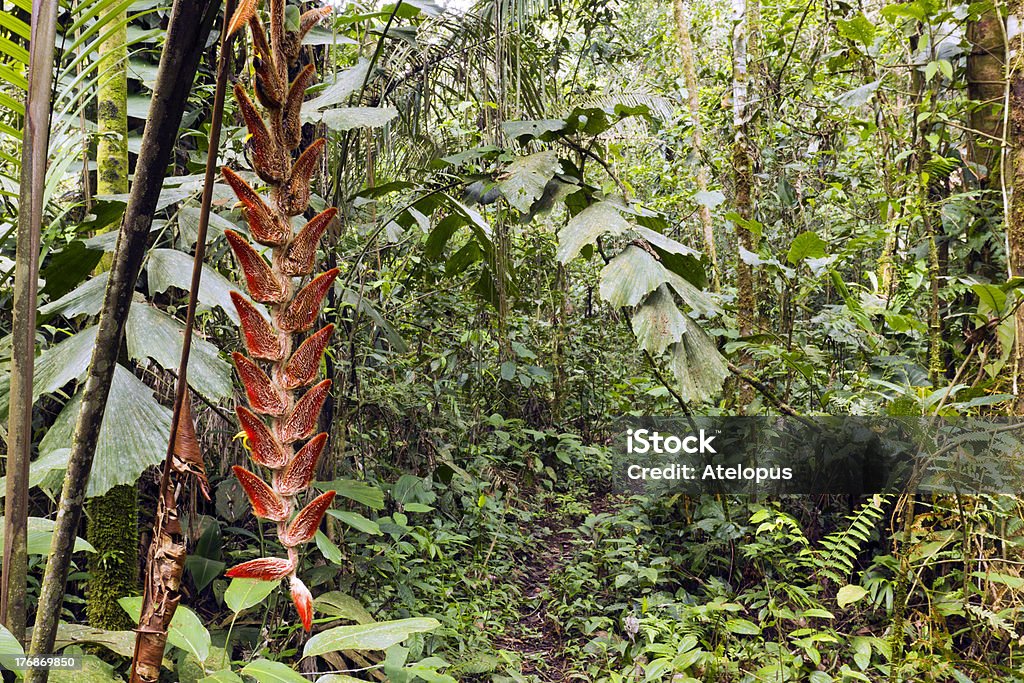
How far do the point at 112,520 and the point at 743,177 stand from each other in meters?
2.86

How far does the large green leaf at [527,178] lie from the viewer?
1.56m

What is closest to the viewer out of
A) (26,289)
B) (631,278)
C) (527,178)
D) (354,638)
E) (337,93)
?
(26,289)

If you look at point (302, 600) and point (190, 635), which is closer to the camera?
point (302, 600)

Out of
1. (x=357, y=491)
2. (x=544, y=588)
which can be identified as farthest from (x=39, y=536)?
(x=544, y=588)

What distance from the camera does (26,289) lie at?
0.48 meters

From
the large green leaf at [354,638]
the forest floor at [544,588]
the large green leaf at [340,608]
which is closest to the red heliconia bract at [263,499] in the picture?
the large green leaf at [354,638]

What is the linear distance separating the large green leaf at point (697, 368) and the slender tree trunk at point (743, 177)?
160cm

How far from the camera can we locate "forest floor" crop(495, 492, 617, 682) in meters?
2.44

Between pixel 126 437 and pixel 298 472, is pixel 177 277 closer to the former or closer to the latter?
pixel 126 437

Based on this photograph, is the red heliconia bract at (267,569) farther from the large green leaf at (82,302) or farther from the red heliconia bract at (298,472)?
the large green leaf at (82,302)

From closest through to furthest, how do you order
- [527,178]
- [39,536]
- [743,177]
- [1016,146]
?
[39,536]
[527,178]
[1016,146]
[743,177]

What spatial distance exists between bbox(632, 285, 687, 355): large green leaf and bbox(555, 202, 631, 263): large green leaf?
0.17m

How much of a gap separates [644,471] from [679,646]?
1219 millimetres

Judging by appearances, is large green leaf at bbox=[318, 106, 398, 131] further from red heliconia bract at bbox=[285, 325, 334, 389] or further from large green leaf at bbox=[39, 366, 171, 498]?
red heliconia bract at bbox=[285, 325, 334, 389]
